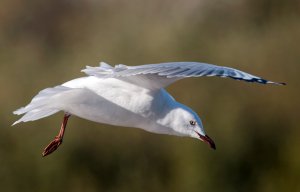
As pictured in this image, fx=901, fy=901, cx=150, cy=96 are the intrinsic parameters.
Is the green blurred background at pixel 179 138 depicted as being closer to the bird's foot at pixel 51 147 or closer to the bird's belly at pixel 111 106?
the bird's foot at pixel 51 147

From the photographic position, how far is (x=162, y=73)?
3145mm

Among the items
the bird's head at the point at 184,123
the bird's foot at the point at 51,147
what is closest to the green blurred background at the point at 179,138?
the bird's foot at the point at 51,147

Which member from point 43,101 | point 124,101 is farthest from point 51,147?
point 124,101

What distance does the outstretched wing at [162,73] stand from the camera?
125 inches

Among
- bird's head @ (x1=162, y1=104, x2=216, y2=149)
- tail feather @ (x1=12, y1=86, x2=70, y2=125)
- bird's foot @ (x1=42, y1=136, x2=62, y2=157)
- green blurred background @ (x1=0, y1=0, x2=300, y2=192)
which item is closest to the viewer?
tail feather @ (x1=12, y1=86, x2=70, y2=125)

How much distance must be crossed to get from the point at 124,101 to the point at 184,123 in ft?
0.81

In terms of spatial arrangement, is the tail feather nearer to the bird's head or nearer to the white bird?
the white bird

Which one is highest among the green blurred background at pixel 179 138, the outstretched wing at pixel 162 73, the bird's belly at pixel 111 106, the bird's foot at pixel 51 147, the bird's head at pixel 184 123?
the outstretched wing at pixel 162 73

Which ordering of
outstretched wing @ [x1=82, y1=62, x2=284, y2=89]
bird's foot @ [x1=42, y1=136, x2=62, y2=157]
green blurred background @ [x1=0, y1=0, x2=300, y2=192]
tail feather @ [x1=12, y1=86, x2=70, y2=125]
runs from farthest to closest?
green blurred background @ [x1=0, y1=0, x2=300, y2=192] < bird's foot @ [x1=42, y1=136, x2=62, y2=157] < tail feather @ [x1=12, y1=86, x2=70, y2=125] < outstretched wing @ [x1=82, y1=62, x2=284, y2=89]

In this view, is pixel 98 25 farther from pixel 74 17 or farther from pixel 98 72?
pixel 98 72

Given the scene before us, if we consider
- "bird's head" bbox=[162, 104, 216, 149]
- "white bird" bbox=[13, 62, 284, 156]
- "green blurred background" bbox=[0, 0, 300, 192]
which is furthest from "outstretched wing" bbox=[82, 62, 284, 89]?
"green blurred background" bbox=[0, 0, 300, 192]

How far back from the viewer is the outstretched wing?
316 centimetres

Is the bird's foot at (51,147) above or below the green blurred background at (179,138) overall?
above

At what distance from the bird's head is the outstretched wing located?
0.12 metres
